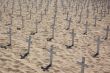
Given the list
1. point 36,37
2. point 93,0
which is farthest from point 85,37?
point 93,0

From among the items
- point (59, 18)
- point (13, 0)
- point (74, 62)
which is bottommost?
point (74, 62)

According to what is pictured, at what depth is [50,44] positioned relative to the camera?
15094mm

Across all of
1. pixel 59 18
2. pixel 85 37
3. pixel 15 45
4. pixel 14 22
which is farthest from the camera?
pixel 59 18

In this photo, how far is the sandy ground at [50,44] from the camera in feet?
39.3

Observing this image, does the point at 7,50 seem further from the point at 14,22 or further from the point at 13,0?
the point at 13,0

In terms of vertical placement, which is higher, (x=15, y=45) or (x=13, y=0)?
(x=13, y=0)

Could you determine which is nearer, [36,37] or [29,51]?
[29,51]

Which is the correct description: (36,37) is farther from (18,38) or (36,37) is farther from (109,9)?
(109,9)

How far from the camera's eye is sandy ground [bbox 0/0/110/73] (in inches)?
472

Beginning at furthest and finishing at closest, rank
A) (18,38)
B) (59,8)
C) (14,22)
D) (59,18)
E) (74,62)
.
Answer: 1. (59,8)
2. (59,18)
3. (14,22)
4. (18,38)
5. (74,62)

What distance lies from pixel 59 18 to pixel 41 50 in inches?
287

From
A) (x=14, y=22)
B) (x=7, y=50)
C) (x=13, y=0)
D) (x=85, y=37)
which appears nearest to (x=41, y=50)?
(x=7, y=50)

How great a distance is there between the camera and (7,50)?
13.1 meters

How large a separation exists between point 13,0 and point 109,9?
9.46m
